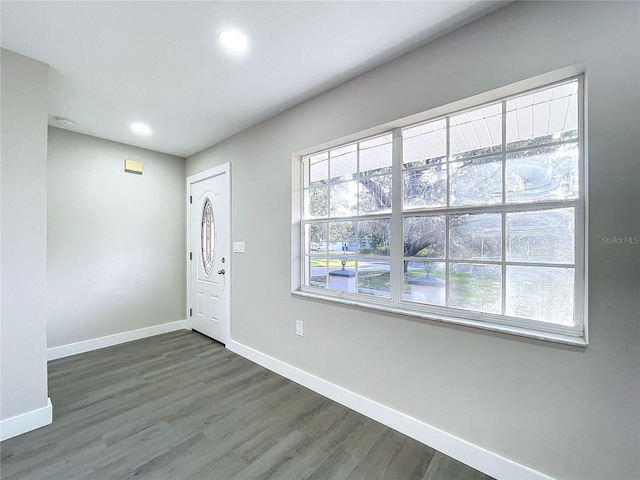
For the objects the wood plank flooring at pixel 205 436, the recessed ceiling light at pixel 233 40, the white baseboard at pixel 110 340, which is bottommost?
the wood plank flooring at pixel 205 436

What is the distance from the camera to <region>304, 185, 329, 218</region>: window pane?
2.49m

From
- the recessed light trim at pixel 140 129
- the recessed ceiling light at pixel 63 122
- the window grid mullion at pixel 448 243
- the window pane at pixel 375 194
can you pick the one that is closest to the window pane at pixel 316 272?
the window pane at pixel 375 194

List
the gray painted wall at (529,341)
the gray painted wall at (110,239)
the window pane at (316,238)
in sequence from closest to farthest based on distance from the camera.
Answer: the gray painted wall at (529,341) → the window pane at (316,238) → the gray painted wall at (110,239)

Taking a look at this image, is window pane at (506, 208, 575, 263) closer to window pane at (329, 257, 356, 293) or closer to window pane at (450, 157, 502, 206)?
window pane at (450, 157, 502, 206)

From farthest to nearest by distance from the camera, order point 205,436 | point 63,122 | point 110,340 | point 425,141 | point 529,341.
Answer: point 110,340
point 63,122
point 425,141
point 205,436
point 529,341

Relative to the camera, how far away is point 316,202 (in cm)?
256

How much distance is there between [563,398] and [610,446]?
0.23 m

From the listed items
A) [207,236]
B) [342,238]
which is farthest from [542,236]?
[207,236]

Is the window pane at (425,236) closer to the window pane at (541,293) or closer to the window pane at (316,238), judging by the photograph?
the window pane at (541,293)

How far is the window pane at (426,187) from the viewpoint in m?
1.79

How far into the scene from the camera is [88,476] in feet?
4.80

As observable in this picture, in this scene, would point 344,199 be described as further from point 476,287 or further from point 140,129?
point 140,129

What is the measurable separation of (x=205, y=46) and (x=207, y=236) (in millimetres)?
2477

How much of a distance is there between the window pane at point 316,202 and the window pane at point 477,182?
1.10 meters
